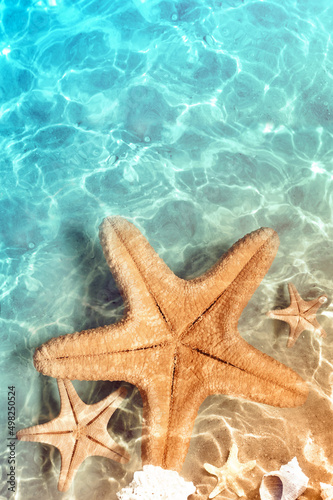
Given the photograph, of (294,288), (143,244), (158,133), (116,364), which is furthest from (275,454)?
(158,133)

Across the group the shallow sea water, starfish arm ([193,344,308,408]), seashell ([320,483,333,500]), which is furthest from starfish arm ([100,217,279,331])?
seashell ([320,483,333,500])

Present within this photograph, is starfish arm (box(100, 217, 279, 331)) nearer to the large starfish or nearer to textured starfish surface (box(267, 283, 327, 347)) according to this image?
the large starfish

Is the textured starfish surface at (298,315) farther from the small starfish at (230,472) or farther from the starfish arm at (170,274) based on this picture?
the small starfish at (230,472)

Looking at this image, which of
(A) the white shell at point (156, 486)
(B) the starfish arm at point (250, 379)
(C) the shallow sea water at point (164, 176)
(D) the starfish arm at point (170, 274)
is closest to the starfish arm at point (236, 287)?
(D) the starfish arm at point (170, 274)

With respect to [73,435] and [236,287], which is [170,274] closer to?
[236,287]

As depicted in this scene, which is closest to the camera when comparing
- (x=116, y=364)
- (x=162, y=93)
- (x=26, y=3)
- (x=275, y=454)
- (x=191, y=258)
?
(x=116, y=364)

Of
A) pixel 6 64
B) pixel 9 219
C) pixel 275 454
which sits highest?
pixel 6 64

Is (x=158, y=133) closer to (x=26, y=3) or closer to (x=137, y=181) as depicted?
(x=137, y=181)
